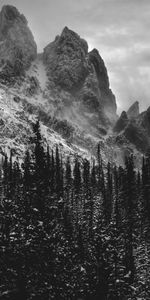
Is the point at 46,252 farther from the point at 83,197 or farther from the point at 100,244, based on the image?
the point at 83,197

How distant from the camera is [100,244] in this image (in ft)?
122

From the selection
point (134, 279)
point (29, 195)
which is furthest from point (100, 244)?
point (134, 279)

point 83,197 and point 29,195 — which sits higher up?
point 83,197

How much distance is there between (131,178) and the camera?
3196 inches

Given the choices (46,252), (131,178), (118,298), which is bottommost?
(118,298)

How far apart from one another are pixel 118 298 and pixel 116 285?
40.8 inches

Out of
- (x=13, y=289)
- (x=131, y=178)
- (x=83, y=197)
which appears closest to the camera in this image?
(x=13, y=289)

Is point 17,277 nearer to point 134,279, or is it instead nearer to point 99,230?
point 99,230

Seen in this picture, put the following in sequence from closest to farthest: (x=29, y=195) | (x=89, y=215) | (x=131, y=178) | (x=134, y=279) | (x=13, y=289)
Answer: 1. (x=13, y=289)
2. (x=29, y=195)
3. (x=134, y=279)
4. (x=131, y=178)
5. (x=89, y=215)

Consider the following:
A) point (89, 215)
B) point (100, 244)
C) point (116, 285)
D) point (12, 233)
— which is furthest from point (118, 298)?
point (89, 215)

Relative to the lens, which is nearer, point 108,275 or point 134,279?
point 108,275

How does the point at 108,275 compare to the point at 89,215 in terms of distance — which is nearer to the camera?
the point at 108,275

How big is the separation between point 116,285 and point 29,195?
9797mm

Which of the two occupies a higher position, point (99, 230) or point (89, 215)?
point (89, 215)
